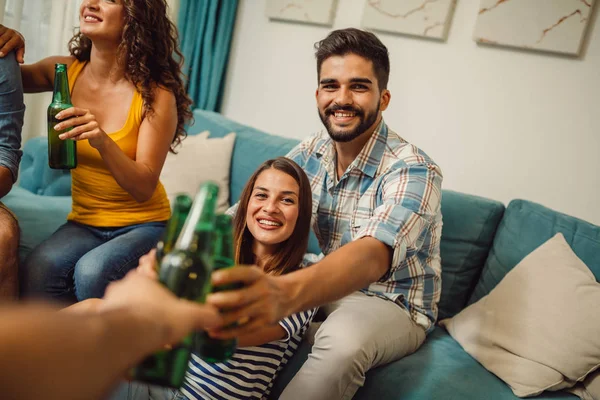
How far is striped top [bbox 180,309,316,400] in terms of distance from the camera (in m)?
1.20

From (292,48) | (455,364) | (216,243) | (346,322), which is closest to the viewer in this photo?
(216,243)

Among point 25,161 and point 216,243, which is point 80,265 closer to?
point 216,243

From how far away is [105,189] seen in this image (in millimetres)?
1548

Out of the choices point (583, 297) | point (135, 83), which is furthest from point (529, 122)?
point (135, 83)

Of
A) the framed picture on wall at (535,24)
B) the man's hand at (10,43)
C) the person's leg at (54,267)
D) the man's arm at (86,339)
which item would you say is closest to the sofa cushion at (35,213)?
the person's leg at (54,267)

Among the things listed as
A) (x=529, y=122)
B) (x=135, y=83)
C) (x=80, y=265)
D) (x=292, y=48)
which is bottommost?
(x=80, y=265)

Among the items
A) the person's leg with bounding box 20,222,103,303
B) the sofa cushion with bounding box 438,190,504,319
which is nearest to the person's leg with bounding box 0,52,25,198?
the person's leg with bounding box 20,222,103,303

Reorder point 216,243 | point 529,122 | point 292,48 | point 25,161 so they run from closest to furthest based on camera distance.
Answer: point 216,243 < point 529,122 < point 25,161 < point 292,48

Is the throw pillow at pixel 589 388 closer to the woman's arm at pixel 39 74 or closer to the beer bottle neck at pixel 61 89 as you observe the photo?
the beer bottle neck at pixel 61 89

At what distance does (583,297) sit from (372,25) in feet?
5.16

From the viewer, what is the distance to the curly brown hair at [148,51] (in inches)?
58.3

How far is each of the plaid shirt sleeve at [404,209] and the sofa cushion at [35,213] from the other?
3.76ft

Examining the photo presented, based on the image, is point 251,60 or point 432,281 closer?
point 432,281

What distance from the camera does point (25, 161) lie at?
2.32 meters
